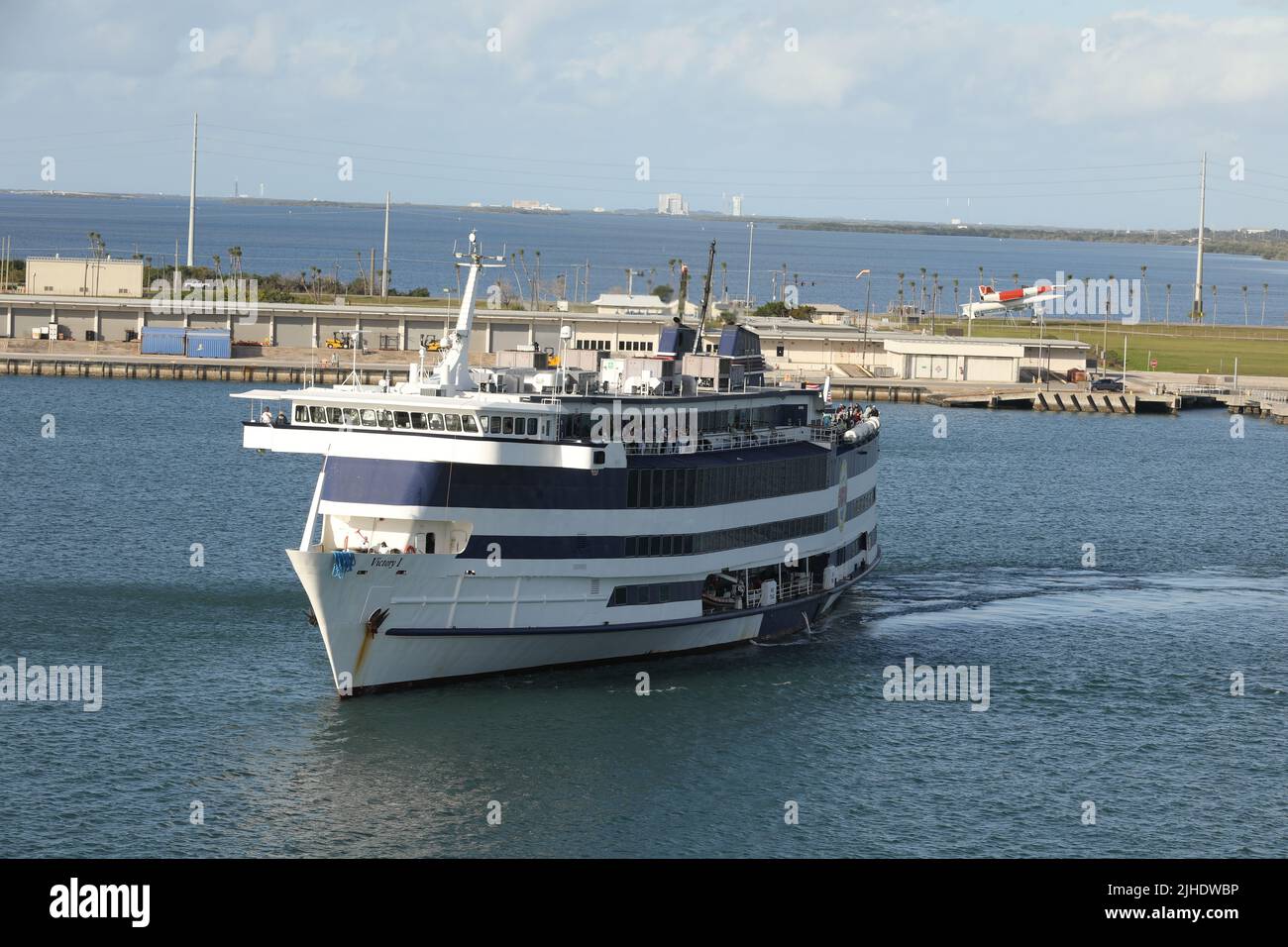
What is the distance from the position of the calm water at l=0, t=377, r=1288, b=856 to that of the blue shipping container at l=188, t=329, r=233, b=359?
183 ft

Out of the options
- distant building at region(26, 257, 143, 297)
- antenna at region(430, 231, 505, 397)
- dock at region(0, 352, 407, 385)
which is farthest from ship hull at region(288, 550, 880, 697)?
distant building at region(26, 257, 143, 297)

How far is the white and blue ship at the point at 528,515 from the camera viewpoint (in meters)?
39.0

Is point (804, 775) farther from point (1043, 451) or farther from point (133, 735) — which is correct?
point (1043, 451)

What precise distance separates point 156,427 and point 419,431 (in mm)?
51850

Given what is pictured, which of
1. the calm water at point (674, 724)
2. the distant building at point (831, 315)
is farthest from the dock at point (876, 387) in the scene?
the calm water at point (674, 724)

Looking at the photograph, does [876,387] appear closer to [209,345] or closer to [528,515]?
[209,345]

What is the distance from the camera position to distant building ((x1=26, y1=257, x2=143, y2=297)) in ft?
434

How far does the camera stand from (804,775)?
37.0 metres

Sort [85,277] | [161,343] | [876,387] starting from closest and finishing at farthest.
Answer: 1. [876,387]
2. [161,343]
3. [85,277]

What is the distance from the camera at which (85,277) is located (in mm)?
132750

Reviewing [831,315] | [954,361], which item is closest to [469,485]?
[954,361]

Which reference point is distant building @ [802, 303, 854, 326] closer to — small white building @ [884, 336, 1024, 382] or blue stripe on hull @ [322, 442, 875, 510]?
small white building @ [884, 336, 1024, 382]

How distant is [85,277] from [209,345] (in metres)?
20.4

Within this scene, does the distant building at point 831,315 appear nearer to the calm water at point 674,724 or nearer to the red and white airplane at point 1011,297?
the red and white airplane at point 1011,297
